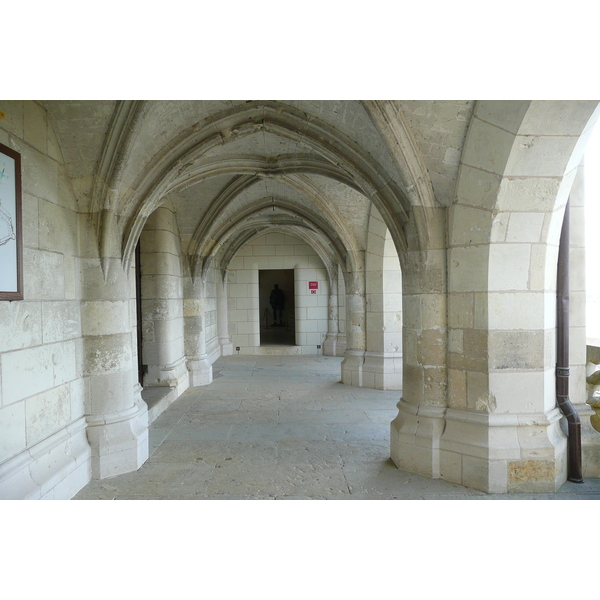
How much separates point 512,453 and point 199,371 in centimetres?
465

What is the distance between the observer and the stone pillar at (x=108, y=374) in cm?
319

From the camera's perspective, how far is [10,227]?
2281 millimetres

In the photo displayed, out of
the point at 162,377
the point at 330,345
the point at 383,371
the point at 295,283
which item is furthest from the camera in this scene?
the point at 295,283

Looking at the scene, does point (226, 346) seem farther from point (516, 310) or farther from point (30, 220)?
point (516, 310)

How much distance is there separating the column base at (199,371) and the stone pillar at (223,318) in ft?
10.6

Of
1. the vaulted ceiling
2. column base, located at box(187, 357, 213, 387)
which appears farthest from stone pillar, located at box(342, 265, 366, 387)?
the vaulted ceiling

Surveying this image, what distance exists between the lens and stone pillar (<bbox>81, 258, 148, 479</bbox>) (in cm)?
319

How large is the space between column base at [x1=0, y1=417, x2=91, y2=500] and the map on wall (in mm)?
935

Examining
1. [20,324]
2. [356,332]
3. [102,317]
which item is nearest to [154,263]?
[102,317]

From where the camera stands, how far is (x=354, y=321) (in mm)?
6461

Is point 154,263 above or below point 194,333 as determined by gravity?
above

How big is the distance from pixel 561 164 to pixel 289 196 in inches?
188

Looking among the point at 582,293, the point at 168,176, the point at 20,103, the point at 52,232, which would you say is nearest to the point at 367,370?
the point at 582,293

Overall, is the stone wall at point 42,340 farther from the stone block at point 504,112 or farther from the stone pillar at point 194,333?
the stone pillar at point 194,333
